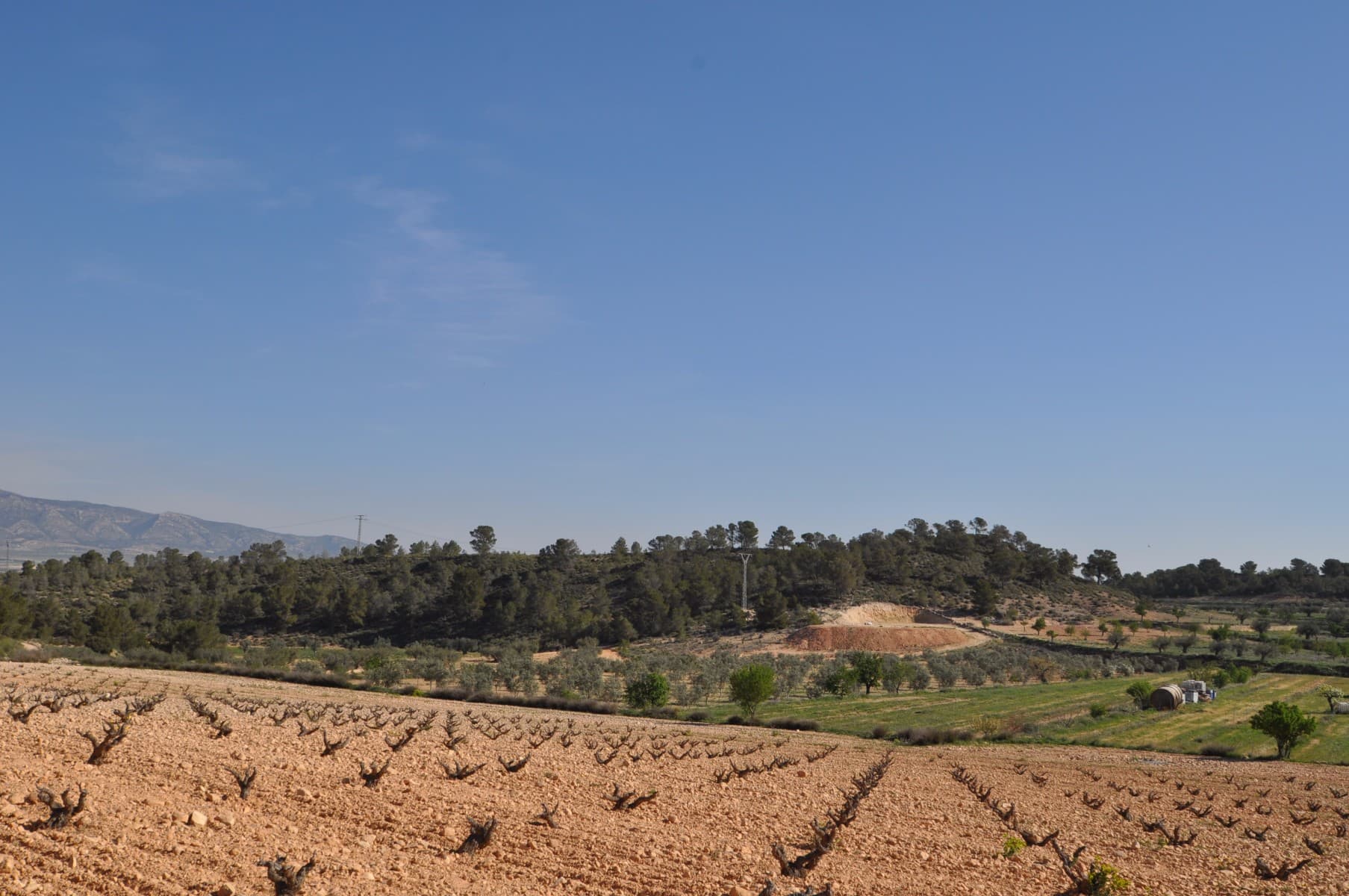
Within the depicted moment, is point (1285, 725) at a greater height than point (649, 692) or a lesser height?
greater

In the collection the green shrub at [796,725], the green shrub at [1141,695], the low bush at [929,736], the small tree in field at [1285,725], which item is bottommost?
the green shrub at [796,725]

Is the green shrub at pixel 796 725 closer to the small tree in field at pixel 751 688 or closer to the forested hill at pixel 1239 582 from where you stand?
the small tree in field at pixel 751 688

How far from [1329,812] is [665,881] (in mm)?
22824

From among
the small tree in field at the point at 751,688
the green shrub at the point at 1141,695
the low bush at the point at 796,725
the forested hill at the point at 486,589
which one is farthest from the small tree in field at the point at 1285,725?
the forested hill at the point at 486,589

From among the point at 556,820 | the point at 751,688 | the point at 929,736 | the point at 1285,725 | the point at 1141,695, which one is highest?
the point at 556,820

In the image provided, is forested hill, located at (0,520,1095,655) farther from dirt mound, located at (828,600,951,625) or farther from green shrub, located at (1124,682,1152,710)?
green shrub, located at (1124,682,1152,710)

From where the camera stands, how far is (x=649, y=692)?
53031 mm

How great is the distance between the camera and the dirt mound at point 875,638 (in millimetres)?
→ 99750

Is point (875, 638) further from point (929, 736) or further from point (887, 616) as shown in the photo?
point (929, 736)

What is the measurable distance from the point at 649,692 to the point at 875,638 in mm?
54326

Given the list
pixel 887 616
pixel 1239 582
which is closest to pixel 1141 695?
pixel 887 616

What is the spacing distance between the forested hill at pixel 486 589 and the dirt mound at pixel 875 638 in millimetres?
5953

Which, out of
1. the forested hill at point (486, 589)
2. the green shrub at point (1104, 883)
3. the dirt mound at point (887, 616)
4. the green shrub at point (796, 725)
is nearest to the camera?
the green shrub at point (1104, 883)

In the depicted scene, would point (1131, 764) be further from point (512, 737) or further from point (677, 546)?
point (677, 546)
